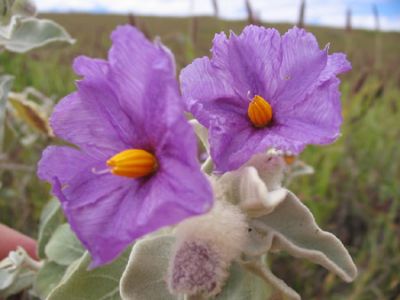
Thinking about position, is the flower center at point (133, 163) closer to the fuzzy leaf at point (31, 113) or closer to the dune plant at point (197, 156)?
the dune plant at point (197, 156)

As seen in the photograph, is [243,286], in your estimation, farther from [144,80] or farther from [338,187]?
[338,187]

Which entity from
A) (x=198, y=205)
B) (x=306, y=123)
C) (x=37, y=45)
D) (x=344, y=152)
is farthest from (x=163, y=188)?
(x=344, y=152)

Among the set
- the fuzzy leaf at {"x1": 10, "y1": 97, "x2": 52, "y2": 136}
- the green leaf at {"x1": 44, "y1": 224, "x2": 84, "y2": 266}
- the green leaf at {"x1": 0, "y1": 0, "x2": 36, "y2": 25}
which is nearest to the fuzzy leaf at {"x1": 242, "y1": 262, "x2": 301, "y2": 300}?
the green leaf at {"x1": 44, "y1": 224, "x2": 84, "y2": 266}

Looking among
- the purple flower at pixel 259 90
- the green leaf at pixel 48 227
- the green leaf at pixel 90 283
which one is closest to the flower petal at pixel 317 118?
the purple flower at pixel 259 90

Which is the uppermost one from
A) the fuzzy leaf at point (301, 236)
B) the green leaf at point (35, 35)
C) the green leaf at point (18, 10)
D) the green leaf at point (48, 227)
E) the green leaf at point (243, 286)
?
the green leaf at point (18, 10)

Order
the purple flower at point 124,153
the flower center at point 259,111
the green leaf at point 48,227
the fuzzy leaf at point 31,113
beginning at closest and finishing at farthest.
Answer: the purple flower at point 124,153 → the flower center at point 259,111 → the green leaf at point 48,227 → the fuzzy leaf at point 31,113

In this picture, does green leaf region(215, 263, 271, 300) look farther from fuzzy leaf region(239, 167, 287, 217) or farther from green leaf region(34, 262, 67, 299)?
green leaf region(34, 262, 67, 299)
